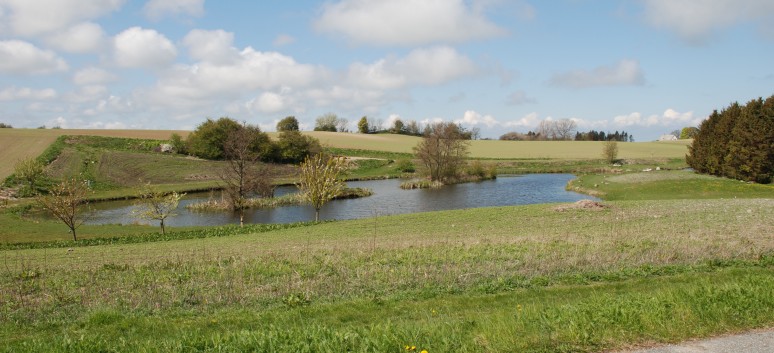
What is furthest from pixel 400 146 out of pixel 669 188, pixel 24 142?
pixel 669 188

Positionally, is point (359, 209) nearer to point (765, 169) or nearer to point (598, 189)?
point (598, 189)

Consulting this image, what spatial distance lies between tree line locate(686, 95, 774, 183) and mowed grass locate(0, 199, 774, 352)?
1385 inches

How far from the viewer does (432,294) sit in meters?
10.9

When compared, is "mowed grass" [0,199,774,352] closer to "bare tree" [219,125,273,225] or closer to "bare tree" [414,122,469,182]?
"bare tree" [219,125,273,225]

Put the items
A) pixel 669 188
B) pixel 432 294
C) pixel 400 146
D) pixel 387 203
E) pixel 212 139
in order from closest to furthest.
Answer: pixel 432 294
pixel 669 188
pixel 387 203
pixel 212 139
pixel 400 146

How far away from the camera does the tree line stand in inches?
1935

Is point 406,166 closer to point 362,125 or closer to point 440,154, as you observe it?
point 440,154

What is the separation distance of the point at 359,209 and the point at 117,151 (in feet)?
194

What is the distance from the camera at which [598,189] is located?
55.2m


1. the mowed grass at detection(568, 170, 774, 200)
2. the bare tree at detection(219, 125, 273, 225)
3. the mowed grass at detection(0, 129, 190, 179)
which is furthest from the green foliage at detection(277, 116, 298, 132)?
the mowed grass at detection(568, 170, 774, 200)

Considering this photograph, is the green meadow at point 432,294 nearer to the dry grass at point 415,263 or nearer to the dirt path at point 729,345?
the dry grass at point 415,263

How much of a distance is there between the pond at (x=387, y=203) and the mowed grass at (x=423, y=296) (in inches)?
1014

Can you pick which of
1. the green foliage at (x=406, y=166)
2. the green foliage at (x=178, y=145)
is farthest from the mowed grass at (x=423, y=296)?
the green foliage at (x=178, y=145)

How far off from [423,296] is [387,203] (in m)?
43.6
